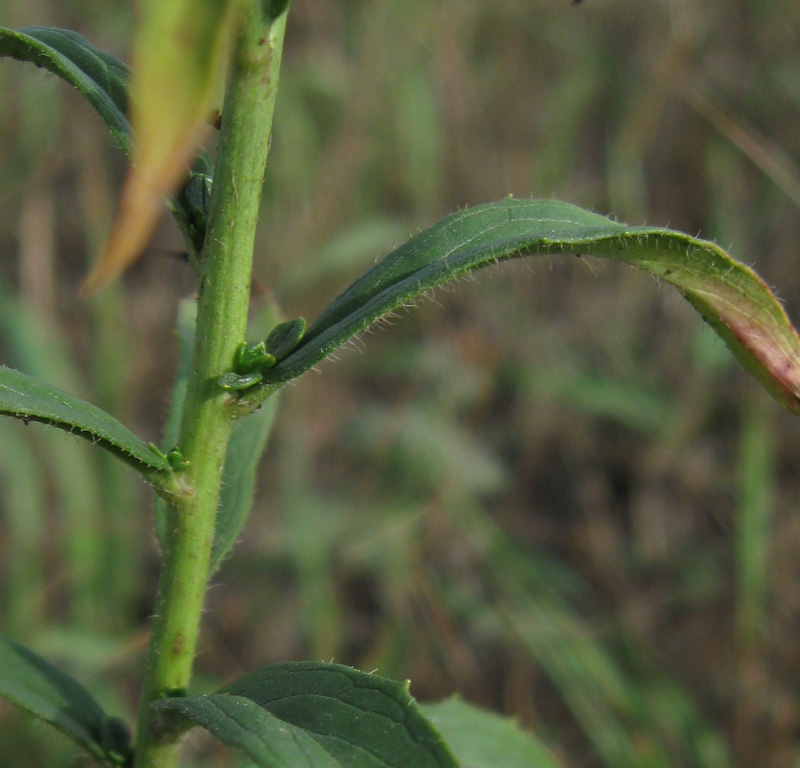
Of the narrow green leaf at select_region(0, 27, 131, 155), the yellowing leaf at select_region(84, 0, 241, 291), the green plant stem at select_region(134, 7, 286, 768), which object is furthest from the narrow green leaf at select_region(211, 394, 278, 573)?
the yellowing leaf at select_region(84, 0, 241, 291)

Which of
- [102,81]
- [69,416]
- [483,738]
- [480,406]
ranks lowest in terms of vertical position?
[483,738]

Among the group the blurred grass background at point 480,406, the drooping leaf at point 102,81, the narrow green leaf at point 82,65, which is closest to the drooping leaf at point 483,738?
the drooping leaf at point 102,81

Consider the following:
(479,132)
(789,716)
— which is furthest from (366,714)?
(479,132)

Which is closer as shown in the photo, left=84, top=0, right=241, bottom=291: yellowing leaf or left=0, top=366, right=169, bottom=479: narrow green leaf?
left=84, top=0, right=241, bottom=291: yellowing leaf

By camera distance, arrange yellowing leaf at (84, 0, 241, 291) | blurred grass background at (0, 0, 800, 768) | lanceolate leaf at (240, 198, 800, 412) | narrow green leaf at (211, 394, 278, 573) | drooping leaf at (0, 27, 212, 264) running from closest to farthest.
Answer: yellowing leaf at (84, 0, 241, 291) < lanceolate leaf at (240, 198, 800, 412) < drooping leaf at (0, 27, 212, 264) < narrow green leaf at (211, 394, 278, 573) < blurred grass background at (0, 0, 800, 768)

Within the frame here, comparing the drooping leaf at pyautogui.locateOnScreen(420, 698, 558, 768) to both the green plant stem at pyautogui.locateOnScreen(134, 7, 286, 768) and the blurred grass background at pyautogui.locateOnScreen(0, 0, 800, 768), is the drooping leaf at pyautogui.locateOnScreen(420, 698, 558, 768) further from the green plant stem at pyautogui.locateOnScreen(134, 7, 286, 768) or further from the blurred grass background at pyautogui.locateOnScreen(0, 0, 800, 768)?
the blurred grass background at pyautogui.locateOnScreen(0, 0, 800, 768)

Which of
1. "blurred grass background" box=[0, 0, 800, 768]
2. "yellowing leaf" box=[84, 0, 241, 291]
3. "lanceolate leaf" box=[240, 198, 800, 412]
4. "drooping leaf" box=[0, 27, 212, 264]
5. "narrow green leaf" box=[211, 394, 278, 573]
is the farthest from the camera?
"blurred grass background" box=[0, 0, 800, 768]

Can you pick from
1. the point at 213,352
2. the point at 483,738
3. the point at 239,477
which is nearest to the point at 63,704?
the point at 239,477

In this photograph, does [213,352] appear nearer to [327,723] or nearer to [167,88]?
[327,723]
